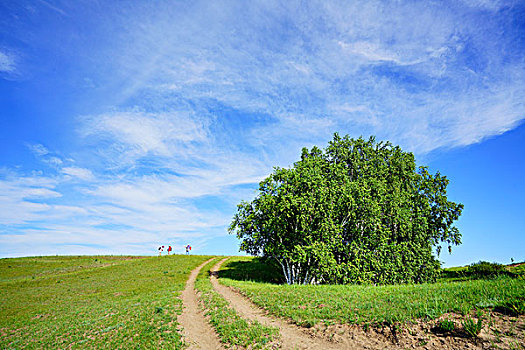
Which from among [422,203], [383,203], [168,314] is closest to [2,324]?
[168,314]

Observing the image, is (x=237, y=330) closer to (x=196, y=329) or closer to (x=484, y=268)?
(x=196, y=329)

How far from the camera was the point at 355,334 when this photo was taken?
11.7 meters

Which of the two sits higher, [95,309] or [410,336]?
[410,336]

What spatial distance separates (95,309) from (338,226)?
26903mm

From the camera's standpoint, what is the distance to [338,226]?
2958 centimetres

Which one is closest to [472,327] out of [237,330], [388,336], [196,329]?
[388,336]

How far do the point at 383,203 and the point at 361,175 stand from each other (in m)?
4.74

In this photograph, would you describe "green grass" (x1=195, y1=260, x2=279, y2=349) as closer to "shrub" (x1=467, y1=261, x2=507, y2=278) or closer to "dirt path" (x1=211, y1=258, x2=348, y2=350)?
"dirt path" (x1=211, y1=258, x2=348, y2=350)

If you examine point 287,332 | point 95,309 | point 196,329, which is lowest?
point 95,309

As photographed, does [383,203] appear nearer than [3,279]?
Yes

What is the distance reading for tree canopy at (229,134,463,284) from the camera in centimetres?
2864

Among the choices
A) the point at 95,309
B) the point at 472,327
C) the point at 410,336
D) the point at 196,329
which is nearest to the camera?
the point at 472,327

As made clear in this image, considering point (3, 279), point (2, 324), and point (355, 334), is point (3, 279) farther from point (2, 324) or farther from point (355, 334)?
point (355, 334)

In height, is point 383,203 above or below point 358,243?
above
